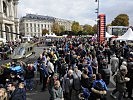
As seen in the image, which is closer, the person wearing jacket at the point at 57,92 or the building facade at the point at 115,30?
the person wearing jacket at the point at 57,92

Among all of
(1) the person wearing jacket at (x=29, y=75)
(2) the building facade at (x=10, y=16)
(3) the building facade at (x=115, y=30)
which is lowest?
(1) the person wearing jacket at (x=29, y=75)

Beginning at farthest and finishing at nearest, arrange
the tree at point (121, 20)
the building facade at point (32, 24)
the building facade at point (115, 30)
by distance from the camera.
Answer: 1. the building facade at point (32, 24)
2. the tree at point (121, 20)
3. the building facade at point (115, 30)

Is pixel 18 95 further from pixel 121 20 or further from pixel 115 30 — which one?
pixel 121 20

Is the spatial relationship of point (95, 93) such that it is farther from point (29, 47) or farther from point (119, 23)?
point (119, 23)

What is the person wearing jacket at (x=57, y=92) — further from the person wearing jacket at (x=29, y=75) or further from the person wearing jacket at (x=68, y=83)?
the person wearing jacket at (x=29, y=75)

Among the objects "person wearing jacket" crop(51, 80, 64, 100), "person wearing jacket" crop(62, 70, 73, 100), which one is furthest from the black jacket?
"person wearing jacket" crop(62, 70, 73, 100)

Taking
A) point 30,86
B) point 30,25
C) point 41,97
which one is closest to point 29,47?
point 30,86

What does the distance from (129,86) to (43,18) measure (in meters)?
189

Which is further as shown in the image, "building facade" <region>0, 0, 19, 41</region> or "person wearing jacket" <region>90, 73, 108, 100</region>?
"building facade" <region>0, 0, 19, 41</region>

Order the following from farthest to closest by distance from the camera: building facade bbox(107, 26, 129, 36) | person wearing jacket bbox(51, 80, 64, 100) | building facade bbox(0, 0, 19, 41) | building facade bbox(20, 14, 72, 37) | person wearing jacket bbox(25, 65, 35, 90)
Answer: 1. building facade bbox(20, 14, 72, 37)
2. building facade bbox(0, 0, 19, 41)
3. building facade bbox(107, 26, 129, 36)
4. person wearing jacket bbox(25, 65, 35, 90)
5. person wearing jacket bbox(51, 80, 64, 100)

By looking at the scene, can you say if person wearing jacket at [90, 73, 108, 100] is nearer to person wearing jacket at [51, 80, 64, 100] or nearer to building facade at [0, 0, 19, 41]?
person wearing jacket at [51, 80, 64, 100]

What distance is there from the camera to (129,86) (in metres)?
11.1

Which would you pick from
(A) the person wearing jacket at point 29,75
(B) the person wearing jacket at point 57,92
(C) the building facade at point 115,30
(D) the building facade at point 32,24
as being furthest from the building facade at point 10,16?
(D) the building facade at point 32,24

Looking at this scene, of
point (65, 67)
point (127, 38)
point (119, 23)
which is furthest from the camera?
point (119, 23)
